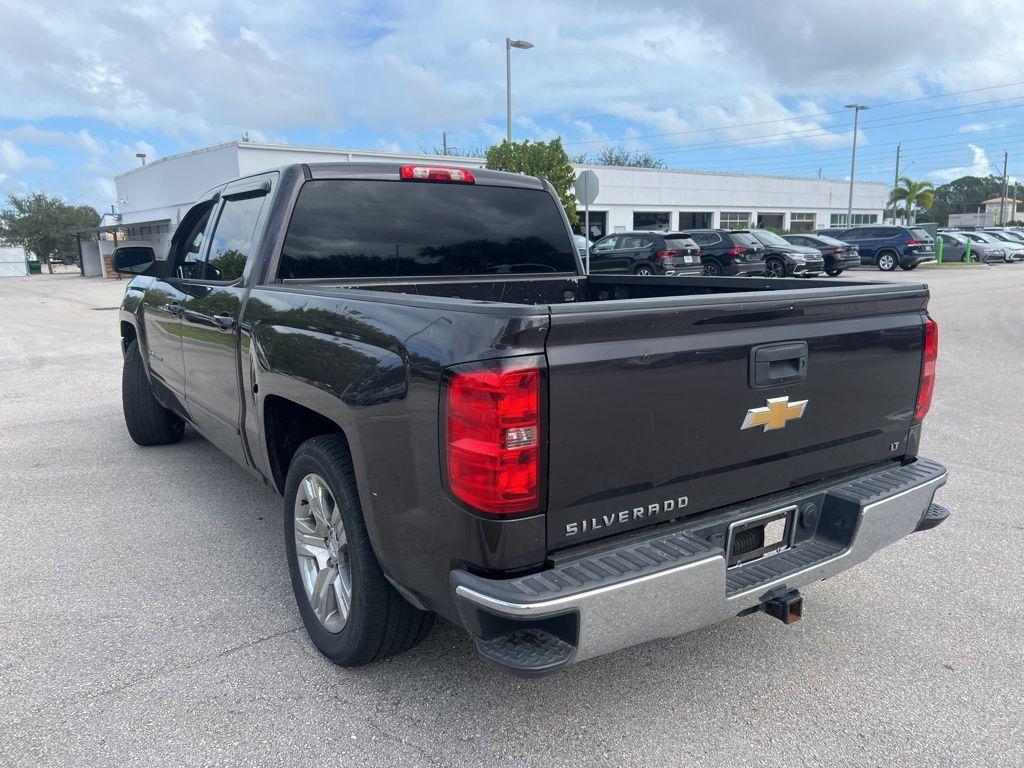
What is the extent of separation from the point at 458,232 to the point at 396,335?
1.72 metres

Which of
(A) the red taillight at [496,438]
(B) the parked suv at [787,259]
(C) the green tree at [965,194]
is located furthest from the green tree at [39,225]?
(C) the green tree at [965,194]

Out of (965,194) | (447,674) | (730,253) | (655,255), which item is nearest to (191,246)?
(447,674)

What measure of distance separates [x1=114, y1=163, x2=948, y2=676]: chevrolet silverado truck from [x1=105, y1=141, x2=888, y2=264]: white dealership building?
24.6 m

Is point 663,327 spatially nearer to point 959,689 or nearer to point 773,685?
point 773,685

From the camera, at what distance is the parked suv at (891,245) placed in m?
28.4

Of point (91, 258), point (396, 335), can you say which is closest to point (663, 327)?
point (396, 335)

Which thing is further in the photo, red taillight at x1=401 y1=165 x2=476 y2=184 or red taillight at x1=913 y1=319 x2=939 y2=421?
red taillight at x1=401 y1=165 x2=476 y2=184

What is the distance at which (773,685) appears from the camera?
282 cm

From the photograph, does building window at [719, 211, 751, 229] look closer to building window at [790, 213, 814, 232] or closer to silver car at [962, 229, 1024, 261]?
building window at [790, 213, 814, 232]

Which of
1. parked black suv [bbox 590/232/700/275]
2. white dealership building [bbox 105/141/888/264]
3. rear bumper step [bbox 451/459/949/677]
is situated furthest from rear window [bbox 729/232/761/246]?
rear bumper step [bbox 451/459/949/677]

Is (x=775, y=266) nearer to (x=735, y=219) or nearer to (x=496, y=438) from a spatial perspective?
(x=496, y=438)

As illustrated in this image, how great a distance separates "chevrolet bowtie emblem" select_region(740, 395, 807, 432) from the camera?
2.50 metres

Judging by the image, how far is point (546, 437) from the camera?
210 centimetres

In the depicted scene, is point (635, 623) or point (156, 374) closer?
point (635, 623)
